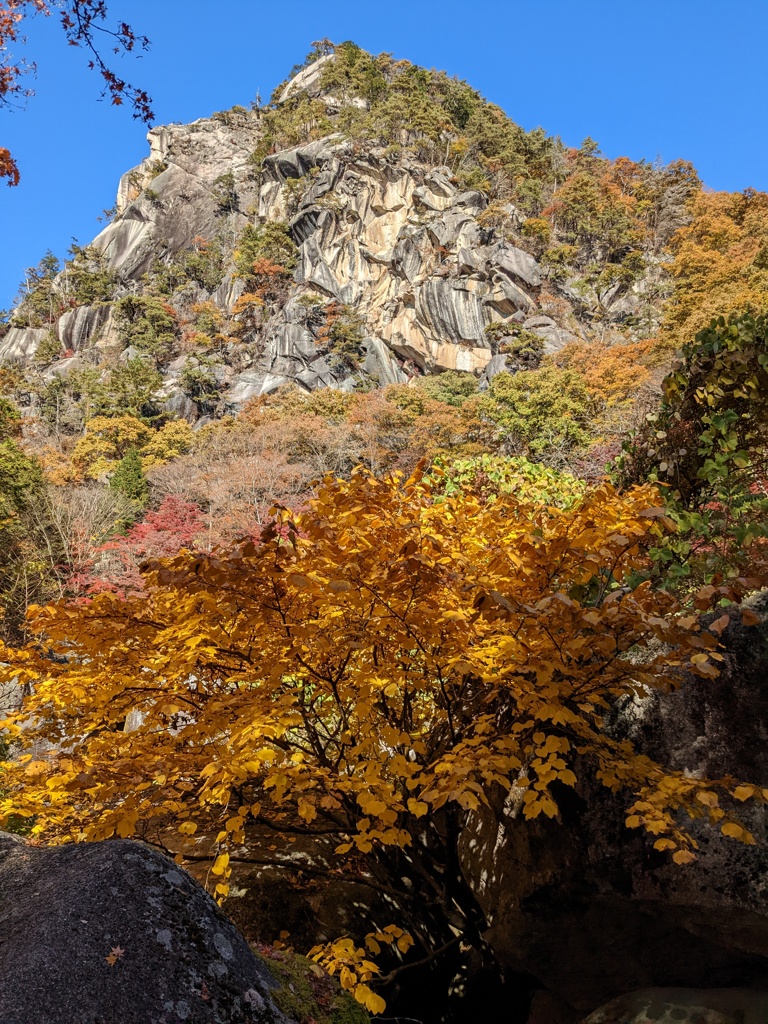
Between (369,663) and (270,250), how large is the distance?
5251 centimetres

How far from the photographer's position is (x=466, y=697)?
3.51 metres

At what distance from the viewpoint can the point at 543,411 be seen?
19.3 m

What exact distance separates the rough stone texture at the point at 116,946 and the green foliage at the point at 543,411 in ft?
56.9

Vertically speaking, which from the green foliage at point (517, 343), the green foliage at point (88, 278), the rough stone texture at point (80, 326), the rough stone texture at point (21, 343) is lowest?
the green foliage at point (517, 343)

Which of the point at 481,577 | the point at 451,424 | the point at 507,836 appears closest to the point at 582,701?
the point at 481,577

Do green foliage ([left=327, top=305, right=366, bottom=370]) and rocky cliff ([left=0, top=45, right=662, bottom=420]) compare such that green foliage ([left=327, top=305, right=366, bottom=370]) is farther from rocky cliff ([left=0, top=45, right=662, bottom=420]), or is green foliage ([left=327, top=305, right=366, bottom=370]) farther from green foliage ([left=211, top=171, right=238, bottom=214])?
green foliage ([left=211, top=171, right=238, bottom=214])

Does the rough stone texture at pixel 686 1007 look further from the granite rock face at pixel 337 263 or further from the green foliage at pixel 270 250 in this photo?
the green foliage at pixel 270 250

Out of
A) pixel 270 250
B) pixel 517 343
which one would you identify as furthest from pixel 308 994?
pixel 270 250

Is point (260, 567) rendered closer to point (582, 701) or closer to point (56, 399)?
point (582, 701)

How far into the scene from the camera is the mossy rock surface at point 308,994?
1798 mm

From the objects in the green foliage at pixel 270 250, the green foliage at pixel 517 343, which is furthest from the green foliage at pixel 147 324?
the green foliage at pixel 517 343

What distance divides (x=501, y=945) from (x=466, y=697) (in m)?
1.35

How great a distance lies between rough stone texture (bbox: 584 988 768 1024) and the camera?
8.38 ft

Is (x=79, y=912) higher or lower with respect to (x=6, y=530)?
lower
